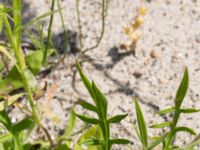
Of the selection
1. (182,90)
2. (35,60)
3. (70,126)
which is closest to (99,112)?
(182,90)

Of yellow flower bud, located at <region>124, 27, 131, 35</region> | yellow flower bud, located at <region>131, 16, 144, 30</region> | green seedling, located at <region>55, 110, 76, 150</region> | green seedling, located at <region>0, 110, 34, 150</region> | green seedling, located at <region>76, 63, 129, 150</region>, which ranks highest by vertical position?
yellow flower bud, located at <region>131, 16, 144, 30</region>

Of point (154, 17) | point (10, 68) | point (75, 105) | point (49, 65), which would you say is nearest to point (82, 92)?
point (75, 105)

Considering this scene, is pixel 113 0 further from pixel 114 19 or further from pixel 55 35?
pixel 55 35

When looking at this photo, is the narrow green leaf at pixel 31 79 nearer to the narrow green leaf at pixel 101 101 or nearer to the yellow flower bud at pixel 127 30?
the narrow green leaf at pixel 101 101

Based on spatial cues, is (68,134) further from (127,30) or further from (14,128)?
(127,30)

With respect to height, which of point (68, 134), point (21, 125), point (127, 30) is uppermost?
point (127, 30)

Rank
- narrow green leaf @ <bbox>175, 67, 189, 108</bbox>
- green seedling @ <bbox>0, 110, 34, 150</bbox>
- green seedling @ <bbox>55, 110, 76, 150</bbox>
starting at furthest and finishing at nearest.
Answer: green seedling @ <bbox>55, 110, 76, 150</bbox>, green seedling @ <bbox>0, 110, 34, 150</bbox>, narrow green leaf @ <bbox>175, 67, 189, 108</bbox>

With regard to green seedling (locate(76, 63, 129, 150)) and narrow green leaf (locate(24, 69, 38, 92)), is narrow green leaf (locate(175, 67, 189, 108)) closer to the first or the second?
green seedling (locate(76, 63, 129, 150))

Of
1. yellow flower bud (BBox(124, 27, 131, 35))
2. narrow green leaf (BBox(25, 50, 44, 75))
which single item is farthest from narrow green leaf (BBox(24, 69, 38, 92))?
yellow flower bud (BBox(124, 27, 131, 35))
